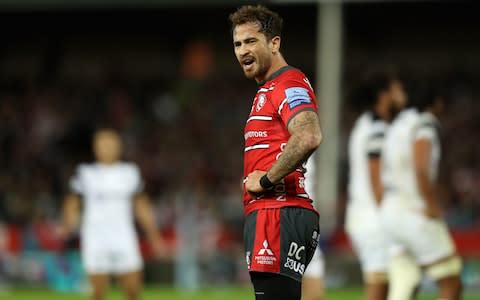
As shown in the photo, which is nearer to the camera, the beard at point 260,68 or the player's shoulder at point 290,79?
the player's shoulder at point 290,79

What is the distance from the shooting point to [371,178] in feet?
33.3

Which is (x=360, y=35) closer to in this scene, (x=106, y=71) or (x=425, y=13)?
(x=425, y=13)

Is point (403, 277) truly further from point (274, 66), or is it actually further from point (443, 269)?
point (274, 66)

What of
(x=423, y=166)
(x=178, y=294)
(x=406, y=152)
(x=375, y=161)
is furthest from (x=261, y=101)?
(x=178, y=294)

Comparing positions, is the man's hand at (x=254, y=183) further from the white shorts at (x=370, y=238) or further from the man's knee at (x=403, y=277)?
the white shorts at (x=370, y=238)

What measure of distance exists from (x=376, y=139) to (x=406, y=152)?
42 centimetres

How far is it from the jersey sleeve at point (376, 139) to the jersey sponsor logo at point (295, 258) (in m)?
3.80

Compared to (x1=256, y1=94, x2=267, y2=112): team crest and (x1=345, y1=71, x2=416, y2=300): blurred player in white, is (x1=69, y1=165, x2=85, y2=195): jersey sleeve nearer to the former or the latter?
(x1=345, y1=71, x2=416, y2=300): blurred player in white

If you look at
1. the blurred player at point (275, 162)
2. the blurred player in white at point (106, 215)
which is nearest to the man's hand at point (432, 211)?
the blurred player at point (275, 162)

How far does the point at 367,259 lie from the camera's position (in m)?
10.3

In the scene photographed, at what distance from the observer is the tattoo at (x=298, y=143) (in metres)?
6.20

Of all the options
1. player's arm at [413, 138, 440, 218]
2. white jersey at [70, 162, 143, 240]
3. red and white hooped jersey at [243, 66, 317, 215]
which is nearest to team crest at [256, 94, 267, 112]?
red and white hooped jersey at [243, 66, 317, 215]

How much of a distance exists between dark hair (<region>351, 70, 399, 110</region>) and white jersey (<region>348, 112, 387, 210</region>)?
12 centimetres

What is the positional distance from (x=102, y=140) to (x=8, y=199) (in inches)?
394
